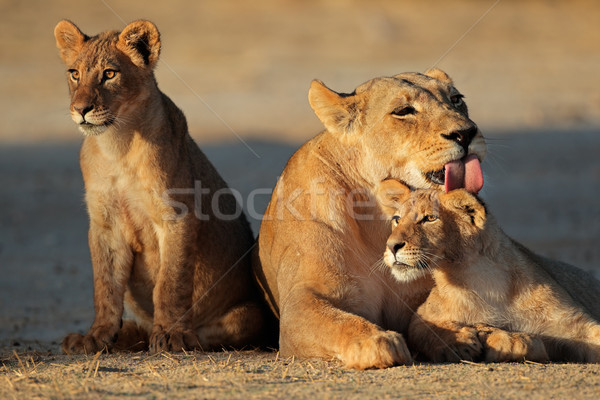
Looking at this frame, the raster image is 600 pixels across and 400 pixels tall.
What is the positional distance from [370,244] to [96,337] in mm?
1998

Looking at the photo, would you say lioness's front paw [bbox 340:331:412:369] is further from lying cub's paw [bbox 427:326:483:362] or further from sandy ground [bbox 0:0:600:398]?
lying cub's paw [bbox 427:326:483:362]

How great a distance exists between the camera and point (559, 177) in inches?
637

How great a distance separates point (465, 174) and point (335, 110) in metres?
0.99

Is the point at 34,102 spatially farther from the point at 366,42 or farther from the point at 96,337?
the point at 96,337

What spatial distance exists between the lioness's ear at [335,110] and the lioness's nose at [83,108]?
1498mm

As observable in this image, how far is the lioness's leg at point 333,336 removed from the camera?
5180 millimetres

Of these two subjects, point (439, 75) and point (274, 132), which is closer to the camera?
point (439, 75)

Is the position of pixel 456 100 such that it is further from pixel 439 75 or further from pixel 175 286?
pixel 175 286

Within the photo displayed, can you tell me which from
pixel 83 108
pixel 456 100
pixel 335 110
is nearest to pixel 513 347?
pixel 456 100

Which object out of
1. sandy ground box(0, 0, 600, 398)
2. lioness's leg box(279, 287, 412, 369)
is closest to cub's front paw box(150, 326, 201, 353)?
sandy ground box(0, 0, 600, 398)

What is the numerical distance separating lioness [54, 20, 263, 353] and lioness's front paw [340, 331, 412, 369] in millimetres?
1566

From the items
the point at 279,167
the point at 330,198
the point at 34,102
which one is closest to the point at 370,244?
the point at 330,198

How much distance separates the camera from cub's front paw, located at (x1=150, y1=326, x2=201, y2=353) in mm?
6312

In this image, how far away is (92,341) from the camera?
6406 millimetres
